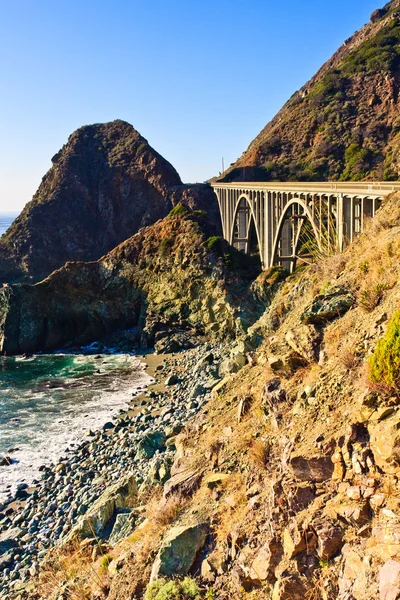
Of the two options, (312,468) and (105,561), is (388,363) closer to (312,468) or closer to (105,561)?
(312,468)

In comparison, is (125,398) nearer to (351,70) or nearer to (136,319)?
(136,319)

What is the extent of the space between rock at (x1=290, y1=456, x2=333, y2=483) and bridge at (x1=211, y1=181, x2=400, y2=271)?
9632 millimetres

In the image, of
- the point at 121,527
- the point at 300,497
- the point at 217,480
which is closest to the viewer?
the point at 300,497

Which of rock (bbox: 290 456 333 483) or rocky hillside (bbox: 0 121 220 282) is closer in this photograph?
rock (bbox: 290 456 333 483)

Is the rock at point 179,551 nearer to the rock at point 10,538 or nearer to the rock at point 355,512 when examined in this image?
the rock at point 355,512

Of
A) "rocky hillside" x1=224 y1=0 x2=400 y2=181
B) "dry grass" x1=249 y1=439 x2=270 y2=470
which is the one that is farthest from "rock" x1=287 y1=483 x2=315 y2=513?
"rocky hillside" x1=224 y1=0 x2=400 y2=181

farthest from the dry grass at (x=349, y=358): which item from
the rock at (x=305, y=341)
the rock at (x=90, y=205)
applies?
the rock at (x=90, y=205)

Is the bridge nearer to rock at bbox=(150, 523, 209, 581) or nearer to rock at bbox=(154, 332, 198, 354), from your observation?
rock at bbox=(154, 332, 198, 354)

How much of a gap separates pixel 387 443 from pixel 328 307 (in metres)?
3.89

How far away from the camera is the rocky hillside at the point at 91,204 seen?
80.0 m

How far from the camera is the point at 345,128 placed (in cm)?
6800

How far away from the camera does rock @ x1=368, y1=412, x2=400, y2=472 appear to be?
506cm

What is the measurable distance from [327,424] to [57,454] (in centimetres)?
1492

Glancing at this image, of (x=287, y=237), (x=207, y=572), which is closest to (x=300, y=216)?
(x=287, y=237)
